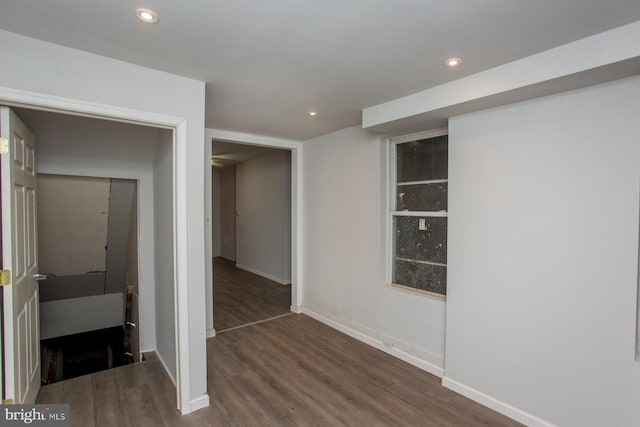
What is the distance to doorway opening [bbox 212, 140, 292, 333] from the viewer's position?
4805 mm

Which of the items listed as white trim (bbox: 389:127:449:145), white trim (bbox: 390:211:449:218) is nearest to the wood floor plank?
white trim (bbox: 390:211:449:218)

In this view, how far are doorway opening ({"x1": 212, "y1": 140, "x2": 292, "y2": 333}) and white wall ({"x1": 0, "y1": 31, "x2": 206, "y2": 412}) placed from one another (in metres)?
1.78

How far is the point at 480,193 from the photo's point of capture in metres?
2.47

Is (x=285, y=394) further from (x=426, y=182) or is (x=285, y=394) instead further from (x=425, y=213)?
(x=426, y=182)

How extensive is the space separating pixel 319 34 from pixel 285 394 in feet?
8.81

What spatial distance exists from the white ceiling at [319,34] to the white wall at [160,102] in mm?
96

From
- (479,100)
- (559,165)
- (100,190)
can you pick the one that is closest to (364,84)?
(479,100)

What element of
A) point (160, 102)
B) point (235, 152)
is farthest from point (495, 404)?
point (235, 152)

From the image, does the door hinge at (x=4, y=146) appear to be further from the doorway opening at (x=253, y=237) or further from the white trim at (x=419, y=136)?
the white trim at (x=419, y=136)

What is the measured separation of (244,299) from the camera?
5113mm

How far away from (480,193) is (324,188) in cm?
209

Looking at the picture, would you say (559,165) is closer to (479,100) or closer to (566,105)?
(566,105)

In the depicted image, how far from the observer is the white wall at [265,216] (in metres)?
6.11

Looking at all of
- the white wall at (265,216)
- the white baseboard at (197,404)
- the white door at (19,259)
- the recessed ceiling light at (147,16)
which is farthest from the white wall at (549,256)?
the white wall at (265,216)
